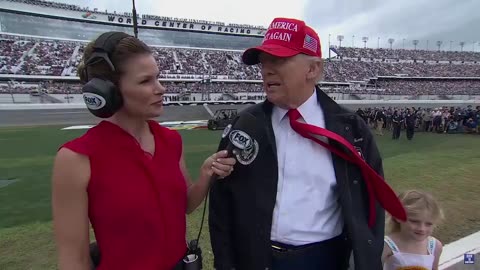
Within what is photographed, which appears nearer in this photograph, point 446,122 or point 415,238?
point 415,238

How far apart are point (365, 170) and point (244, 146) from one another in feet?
2.12

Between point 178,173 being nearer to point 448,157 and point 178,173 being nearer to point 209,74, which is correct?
point 448,157

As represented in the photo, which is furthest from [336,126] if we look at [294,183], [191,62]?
[191,62]

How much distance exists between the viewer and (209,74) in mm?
62719

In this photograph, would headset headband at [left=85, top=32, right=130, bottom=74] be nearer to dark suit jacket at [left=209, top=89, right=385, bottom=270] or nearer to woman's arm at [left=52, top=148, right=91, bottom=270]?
woman's arm at [left=52, top=148, right=91, bottom=270]

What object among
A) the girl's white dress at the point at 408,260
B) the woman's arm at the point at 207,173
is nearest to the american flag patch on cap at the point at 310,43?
the woman's arm at the point at 207,173

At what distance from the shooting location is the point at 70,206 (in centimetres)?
136

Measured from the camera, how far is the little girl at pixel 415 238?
7.70 ft

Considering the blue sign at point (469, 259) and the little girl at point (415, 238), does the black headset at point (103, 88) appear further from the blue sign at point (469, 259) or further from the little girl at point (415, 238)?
the blue sign at point (469, 259)

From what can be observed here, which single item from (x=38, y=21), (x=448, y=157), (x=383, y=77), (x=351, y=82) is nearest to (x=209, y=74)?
(x=351, y=82)

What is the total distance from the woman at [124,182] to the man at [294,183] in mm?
229

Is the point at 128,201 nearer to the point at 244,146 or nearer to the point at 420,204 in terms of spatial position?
the point at 244,146

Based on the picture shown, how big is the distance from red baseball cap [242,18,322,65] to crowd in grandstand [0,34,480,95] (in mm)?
42040

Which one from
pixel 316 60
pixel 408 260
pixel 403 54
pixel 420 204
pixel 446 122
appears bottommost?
pixel 446 122
